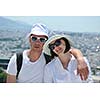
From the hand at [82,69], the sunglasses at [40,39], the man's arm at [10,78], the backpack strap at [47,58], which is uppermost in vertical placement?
the sunglasses at [40,39]

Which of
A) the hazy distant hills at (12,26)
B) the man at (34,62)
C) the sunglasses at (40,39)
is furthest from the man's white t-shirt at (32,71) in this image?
the hazy distant hills at (12,26)

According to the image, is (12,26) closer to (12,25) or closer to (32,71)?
(12,25)

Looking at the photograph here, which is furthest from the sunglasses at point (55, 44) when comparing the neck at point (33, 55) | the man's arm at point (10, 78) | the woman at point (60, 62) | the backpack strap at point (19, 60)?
the man's arm at point (10, 78)

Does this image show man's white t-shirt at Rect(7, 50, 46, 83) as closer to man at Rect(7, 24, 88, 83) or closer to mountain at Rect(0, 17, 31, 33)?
man at Rect(7, 24, 88, 83)

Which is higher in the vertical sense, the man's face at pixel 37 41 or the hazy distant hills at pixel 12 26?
the hazy distant hills at pixel 12 26

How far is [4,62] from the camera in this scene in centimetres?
203

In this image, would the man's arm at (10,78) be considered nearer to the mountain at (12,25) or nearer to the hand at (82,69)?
the mountain at (12,25)

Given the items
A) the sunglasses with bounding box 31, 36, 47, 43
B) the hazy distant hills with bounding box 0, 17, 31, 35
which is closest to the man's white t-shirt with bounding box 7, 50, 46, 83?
the sunglasses with bounding box 31, 36, 47, 43

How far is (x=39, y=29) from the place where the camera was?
201 cm

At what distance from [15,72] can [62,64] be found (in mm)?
350

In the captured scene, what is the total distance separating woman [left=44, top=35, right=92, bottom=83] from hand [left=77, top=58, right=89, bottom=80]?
0.02 metres

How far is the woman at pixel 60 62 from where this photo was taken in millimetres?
2010

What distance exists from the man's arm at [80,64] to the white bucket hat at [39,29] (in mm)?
234
